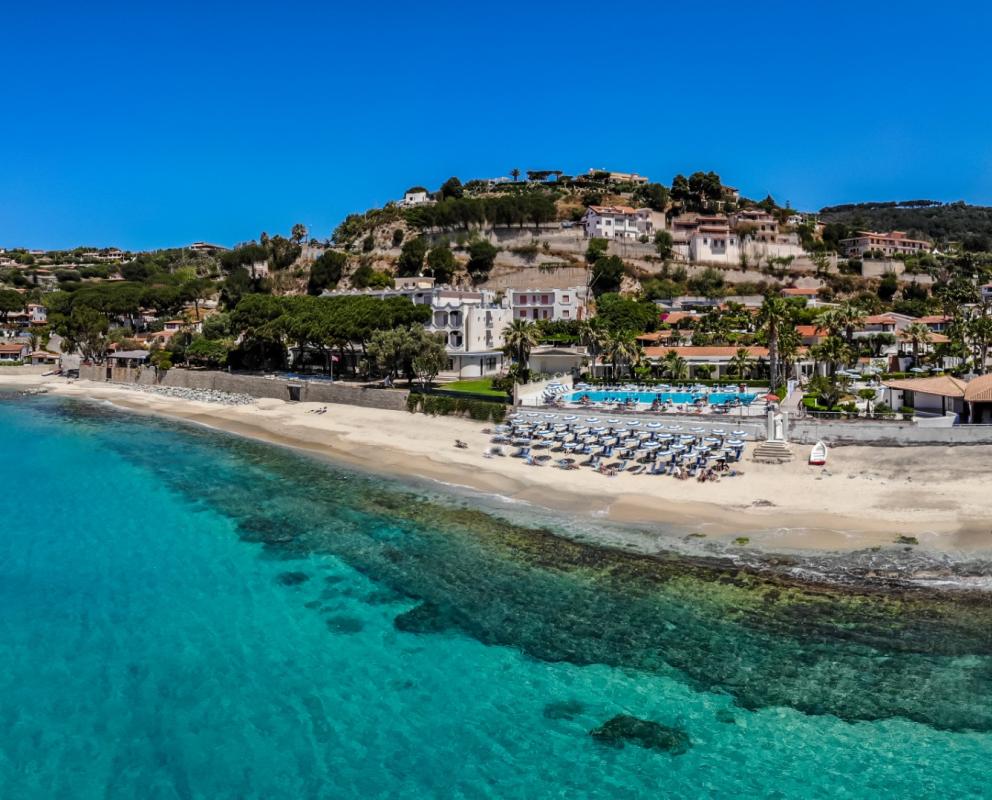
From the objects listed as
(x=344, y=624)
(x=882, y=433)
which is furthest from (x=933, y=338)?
(x=344, y=624)

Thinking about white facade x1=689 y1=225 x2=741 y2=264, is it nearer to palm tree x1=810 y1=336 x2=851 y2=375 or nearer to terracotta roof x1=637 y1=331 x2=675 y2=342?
terracotta roof x1=637 y1=331 x2=675 y2=342

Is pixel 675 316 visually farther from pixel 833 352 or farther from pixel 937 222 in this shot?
pixel 937 222

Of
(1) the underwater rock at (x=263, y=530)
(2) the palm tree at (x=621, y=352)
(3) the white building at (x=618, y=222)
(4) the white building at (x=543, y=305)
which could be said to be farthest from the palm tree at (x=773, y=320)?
(3) the white building at (x=618, y=222)

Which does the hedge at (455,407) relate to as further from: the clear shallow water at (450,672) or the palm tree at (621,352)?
the clear shallow water at (450,672)

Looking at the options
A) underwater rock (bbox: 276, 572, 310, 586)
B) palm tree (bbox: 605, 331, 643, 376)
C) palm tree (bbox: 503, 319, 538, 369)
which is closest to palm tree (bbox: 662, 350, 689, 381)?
palm tree (bbox: 605, 331, 643, 376)

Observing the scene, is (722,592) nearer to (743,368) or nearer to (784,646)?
(784,646)

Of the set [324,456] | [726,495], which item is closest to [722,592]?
[726,495]

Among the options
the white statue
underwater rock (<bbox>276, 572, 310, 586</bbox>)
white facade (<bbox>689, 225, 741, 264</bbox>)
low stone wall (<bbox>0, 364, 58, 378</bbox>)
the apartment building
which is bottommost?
underwater rock (<bbox>276, 572, 310, 586</bbox>)
